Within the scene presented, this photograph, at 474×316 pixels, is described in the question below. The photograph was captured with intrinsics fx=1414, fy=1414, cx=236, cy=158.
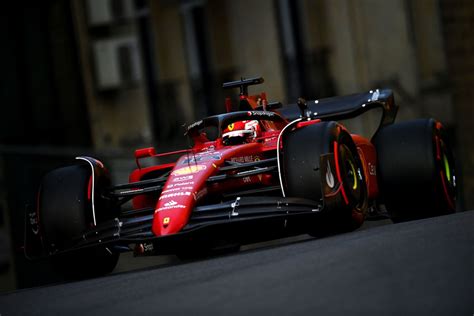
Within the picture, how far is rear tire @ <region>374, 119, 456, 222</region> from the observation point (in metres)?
10.0

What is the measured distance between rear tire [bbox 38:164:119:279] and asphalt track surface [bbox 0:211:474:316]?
1081mm

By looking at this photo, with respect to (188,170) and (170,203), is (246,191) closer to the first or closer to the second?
(188,170)

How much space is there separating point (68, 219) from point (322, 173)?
179 cm

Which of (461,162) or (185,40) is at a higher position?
(185,40)

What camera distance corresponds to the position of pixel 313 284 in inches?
234

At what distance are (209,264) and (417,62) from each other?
1558 centimetres

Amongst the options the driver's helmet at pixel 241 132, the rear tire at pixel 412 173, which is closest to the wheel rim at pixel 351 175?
the rear tire at pixel 412 173

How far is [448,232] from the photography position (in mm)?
7324

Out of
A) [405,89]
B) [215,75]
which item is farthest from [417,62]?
[215,75]

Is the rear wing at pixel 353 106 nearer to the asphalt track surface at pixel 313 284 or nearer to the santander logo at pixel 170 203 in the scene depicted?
the santander logo at pixel 170 203

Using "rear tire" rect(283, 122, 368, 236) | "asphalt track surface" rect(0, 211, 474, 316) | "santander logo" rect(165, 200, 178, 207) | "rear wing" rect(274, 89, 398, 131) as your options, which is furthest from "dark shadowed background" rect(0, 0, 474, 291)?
"asphalt track surface" rect(0, 211, 474, 316)

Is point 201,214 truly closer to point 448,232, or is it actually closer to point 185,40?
point 448,232

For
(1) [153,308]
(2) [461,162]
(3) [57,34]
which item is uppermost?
(3) [57,34]

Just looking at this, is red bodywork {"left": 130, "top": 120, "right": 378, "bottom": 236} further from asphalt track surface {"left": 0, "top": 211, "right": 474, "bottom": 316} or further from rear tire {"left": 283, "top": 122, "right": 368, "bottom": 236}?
asphalt track surface {"left": 0, "top": 211, "right": 474, "bottom": 316}
